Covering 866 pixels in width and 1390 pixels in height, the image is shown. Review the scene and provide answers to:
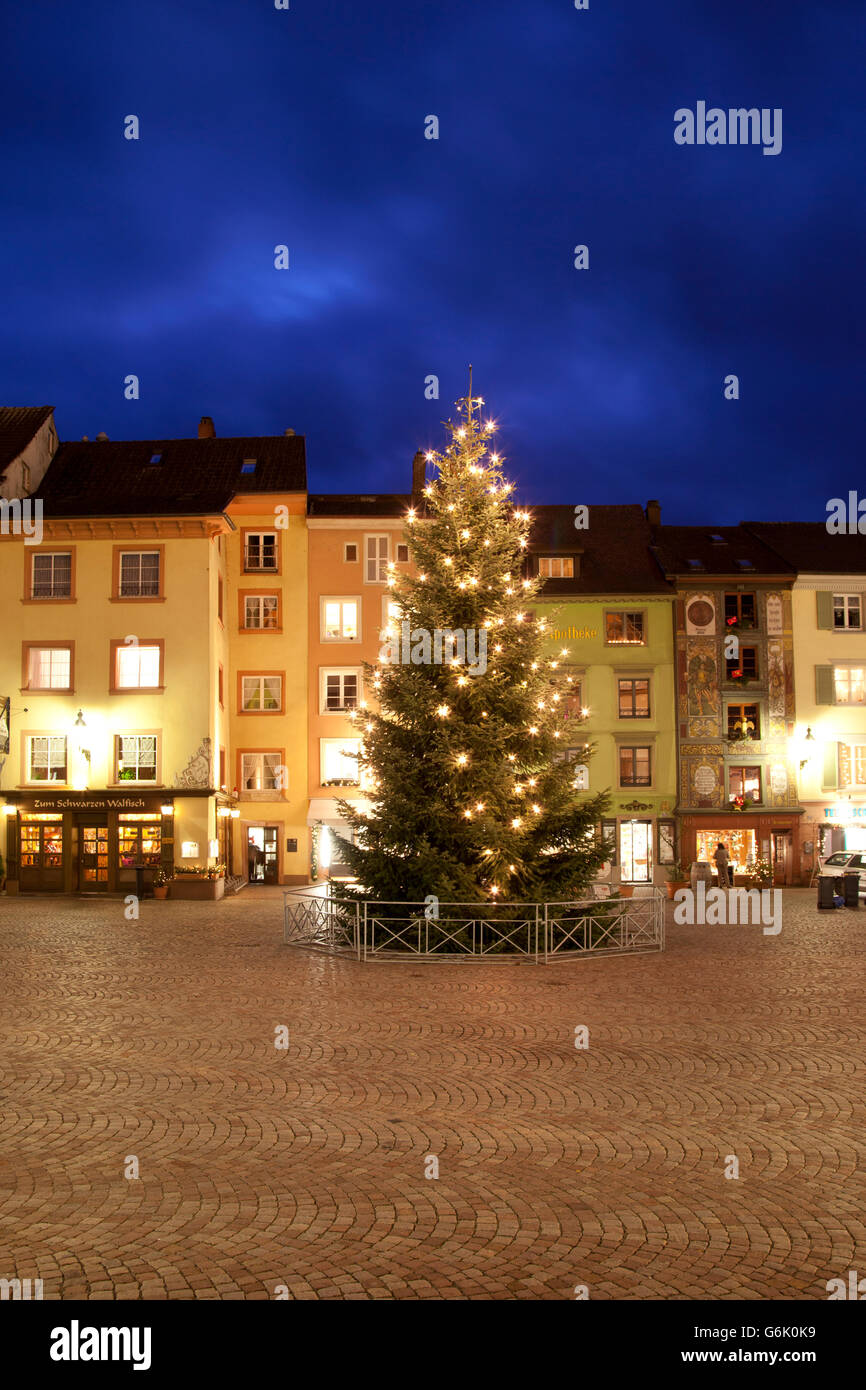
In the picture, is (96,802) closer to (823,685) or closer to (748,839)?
(748,839)

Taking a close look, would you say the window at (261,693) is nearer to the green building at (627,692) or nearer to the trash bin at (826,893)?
the green building at (627,692)

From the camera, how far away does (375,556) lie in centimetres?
3544

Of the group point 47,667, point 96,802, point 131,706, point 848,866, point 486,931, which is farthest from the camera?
point 47,667

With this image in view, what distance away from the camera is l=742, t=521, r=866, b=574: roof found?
36844 mm

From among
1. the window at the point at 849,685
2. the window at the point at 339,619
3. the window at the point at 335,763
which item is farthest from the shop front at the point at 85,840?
the window at the point at 849,685

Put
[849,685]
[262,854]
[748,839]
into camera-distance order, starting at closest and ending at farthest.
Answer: [262,854] → [748,839] → [849,685]

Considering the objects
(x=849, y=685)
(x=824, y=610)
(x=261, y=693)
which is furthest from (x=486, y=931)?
(x=824, y=610)

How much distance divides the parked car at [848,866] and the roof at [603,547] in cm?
1056

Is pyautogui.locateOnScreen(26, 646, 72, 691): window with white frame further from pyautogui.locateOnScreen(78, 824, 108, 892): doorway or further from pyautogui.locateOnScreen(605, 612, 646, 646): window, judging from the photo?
pyautogui.locateOnScreen(605, 612, 646, 646): window

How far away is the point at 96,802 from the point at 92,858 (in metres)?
1.71

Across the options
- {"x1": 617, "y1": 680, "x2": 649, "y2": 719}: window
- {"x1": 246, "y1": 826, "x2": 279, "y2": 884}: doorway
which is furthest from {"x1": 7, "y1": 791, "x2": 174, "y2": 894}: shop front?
{"x1": 617, "y1": 680, "x2": 649, "y2": 719}: window

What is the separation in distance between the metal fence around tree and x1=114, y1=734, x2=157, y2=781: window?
1422cm

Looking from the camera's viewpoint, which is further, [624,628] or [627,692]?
[624,628]

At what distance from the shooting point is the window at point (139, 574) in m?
32.2
